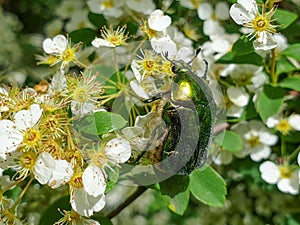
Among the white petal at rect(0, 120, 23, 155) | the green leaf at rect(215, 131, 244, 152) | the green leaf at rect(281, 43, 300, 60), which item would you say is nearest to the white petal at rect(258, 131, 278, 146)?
the green leaf at rect(215, 131, 244, 152)

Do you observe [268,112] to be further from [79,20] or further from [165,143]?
[79,20]

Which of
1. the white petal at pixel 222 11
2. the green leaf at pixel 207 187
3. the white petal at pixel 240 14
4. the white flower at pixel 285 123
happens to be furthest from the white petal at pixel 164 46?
the white petal at pixel 222 11

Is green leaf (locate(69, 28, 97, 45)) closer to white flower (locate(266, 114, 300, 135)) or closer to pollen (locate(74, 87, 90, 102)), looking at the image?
pollen (locate(74, 87, 90, 102))

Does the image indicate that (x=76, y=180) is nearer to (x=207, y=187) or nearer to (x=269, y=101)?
(x=207, y=187)

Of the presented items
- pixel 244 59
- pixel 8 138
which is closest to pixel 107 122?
pixel 8 138

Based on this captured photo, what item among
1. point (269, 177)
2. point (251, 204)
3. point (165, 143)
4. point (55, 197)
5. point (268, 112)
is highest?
point (165, 143)

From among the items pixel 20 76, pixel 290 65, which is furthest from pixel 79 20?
pixel 290 65

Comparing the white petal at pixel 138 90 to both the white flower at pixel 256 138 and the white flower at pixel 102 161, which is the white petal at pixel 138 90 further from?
the white flower at pixel 256 138
